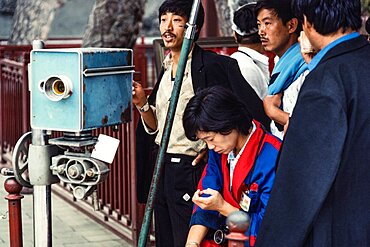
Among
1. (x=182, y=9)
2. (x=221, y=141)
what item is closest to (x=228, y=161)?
(x=221, y=141)

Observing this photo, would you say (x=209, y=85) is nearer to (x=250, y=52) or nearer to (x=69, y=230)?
(x=250, y=52)

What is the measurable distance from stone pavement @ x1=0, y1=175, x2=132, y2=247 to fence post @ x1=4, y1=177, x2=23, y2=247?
220 centimetres

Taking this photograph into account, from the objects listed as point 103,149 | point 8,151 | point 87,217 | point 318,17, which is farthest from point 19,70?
point 318,17

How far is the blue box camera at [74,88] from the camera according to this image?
3990 millimetres

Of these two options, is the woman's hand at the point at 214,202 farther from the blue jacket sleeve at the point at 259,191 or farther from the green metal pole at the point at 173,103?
the green metal pole at the point at 173,103

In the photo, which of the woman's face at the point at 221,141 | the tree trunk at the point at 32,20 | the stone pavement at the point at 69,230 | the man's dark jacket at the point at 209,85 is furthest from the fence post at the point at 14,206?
the tree trunk at the point at 32,20

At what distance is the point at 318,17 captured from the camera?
119 inches

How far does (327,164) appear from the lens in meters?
2.89

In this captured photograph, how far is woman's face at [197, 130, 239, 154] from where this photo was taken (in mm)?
3688

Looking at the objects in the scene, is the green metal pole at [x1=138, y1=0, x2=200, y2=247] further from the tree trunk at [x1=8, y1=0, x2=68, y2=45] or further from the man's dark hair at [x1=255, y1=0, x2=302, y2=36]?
the tree trunk at [x1=8, y1=0, x2=68, y2=45]

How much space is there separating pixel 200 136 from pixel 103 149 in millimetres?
601

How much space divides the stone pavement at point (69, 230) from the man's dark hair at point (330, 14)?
4209mm

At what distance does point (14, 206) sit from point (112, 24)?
273 inches

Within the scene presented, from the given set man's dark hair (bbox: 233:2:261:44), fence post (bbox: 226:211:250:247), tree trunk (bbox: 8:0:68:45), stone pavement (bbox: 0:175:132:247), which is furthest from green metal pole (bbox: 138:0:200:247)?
tree trunk (bbox: 8:0:68:45)
